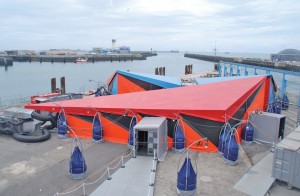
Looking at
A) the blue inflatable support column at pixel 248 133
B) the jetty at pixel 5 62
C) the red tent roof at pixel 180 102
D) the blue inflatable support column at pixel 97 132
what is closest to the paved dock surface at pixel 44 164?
the blue inflatable support column at pixel 97 132

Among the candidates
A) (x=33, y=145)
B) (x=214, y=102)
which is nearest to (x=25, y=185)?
(x=33, y=145)

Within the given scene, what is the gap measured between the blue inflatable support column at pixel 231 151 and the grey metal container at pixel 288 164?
90.9 inches

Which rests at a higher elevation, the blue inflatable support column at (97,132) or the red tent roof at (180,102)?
the red tent roof at (180,102)

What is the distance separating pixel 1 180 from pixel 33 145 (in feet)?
15.5

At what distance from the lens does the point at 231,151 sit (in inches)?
534

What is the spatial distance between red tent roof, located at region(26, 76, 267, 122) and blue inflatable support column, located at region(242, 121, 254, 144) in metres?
1.41

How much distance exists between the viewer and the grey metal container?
1091cm

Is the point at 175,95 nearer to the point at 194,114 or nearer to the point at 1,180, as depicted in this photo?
the point at 194,114

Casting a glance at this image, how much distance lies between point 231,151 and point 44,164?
9.56 m

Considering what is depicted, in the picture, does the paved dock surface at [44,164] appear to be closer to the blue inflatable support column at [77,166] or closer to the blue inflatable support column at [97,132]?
the blue inflatable support column at [77,166]

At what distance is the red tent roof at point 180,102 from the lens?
15.6 metres

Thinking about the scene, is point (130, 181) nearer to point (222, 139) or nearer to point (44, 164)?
point (44, 164)

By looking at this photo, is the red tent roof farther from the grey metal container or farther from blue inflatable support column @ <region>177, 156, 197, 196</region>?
blue inflatable support column @ <region>177, 156, 197, 196</region>

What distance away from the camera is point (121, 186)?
1135cm
